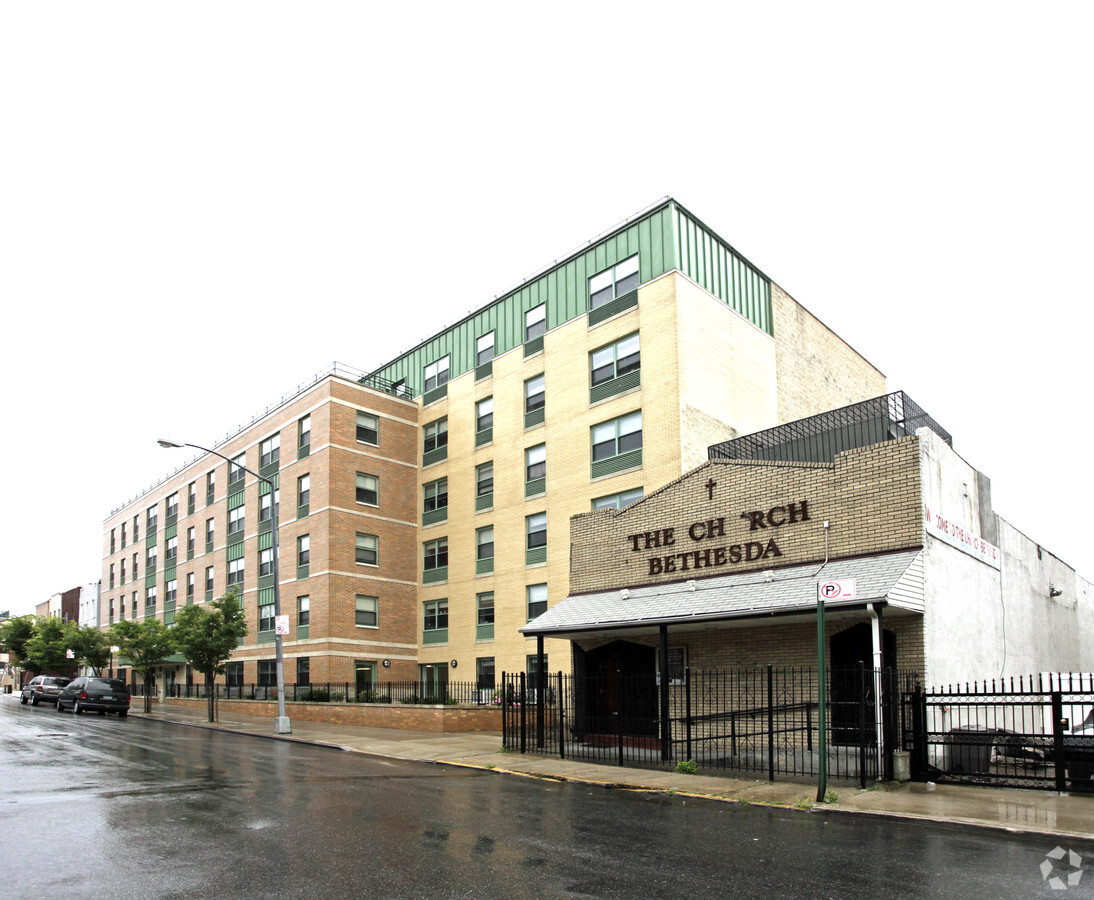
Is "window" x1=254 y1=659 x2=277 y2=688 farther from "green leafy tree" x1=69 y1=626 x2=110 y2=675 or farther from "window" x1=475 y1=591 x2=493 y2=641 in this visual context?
"window" x1=475 y1=591 x2=493 y2=641

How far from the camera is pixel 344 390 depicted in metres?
43.9

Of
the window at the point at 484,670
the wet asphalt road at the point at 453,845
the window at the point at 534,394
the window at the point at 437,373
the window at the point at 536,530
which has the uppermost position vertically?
the window at the point at 437,373

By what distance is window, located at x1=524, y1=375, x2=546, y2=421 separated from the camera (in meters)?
38.8

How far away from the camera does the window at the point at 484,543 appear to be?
40.7 meters

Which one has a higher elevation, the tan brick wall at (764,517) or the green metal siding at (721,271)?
the green metal siding at (721,271)

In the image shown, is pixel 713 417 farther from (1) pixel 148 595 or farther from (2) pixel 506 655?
(1) pixel 148 595

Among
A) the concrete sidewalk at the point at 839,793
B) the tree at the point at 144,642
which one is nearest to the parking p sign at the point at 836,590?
the concrete sidewalk at the point at 839,793

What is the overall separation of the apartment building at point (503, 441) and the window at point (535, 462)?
0.07 meters

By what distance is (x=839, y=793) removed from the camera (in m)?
13.8

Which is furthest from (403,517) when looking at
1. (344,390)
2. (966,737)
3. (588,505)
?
(966,737)

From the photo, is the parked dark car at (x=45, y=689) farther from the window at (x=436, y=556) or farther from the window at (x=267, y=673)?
the window at (x=436, y=556)

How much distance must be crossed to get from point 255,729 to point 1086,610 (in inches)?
1165

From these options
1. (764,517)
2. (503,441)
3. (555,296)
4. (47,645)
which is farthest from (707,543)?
(47,645)

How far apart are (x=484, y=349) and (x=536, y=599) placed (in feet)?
40.2
